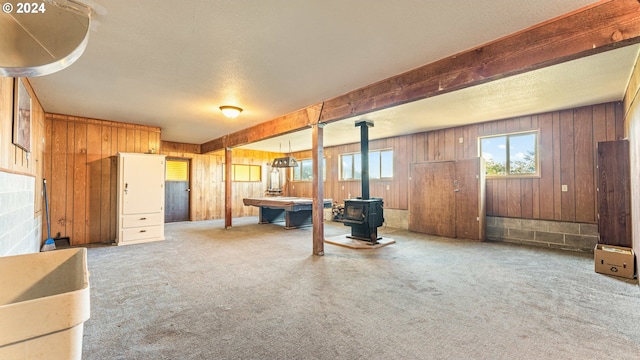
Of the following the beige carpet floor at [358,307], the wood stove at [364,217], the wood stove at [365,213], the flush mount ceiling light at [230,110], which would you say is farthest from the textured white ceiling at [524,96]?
the beige carpet floor at [358,307]

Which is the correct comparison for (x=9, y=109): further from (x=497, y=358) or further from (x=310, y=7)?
(x=497, y=358)

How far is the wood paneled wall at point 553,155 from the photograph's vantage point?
4543 mm

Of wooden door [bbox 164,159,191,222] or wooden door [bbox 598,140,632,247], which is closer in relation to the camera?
wooden door [bbox 598,140,632,247]

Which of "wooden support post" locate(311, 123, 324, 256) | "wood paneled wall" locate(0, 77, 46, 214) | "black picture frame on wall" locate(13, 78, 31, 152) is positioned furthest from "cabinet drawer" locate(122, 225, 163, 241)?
"wooden support post" locate(311, 123, 324, 256)

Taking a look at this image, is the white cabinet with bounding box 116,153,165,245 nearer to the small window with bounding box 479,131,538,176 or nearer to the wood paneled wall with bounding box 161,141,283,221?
the wood paneled wall with bounding box 161,141,283,221

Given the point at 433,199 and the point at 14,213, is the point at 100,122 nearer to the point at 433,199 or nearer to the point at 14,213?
the point at 14,213

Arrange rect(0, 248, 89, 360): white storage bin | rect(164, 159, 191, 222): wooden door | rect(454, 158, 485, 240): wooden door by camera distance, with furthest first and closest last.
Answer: rect(164, 159, 191, 222): wooden door → rect(454, 158, 485, 240): wooden door → rect(0, 248, 89, 360): white storage bin

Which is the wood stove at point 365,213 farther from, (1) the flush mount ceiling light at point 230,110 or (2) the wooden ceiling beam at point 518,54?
(1) the flush mount ceiling light at point 230,110

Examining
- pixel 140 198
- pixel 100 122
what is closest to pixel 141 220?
pixel 140 198

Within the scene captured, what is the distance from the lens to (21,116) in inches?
115

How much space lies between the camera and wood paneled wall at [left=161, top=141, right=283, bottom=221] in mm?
8586

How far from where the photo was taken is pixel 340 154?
8.84 metres

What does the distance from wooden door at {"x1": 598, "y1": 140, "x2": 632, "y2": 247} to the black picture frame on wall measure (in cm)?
693

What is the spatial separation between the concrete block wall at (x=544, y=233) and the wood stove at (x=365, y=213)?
8.05 ft
